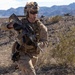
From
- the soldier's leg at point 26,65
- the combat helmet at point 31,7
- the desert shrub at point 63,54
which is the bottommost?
the desert shrub at point 63,54

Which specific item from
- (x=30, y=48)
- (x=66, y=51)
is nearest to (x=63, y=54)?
(x=66, y=51)

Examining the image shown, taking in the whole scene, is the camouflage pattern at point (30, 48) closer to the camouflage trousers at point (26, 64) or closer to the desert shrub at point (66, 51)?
the camouflage trousers at point (26, 64)

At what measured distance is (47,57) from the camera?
11.6 metres

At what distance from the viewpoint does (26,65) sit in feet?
22.8

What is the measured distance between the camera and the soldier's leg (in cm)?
689

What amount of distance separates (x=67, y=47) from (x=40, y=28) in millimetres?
4261

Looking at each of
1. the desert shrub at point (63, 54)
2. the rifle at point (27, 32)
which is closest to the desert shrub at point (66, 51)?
the desert shrub at point (63, 54)

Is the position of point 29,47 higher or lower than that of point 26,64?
higher

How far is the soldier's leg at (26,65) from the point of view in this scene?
6.89 m

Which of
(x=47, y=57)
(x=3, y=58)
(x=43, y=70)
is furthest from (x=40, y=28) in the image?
(x=3, y=58)

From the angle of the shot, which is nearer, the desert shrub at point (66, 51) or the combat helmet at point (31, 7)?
the combat helmet at point (31, 7)

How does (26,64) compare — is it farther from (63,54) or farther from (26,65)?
(63,54)

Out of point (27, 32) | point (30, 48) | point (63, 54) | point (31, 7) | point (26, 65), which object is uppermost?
point (31, 7)

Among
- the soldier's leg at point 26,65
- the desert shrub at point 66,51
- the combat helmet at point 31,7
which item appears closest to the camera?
the soldier's leg at point 26,65
